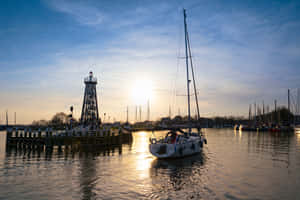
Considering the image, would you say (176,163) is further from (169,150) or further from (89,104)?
(89,104)

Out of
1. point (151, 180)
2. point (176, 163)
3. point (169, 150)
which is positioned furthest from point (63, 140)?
point (151, 180)

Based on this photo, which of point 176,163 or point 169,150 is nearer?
point 176,163

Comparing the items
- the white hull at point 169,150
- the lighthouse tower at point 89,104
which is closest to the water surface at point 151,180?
the white hull at point 169,150

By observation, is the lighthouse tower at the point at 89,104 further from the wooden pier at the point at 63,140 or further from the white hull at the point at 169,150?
the white hull at the point at 169,150

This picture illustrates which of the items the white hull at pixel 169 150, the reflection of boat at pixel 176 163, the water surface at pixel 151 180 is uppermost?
the white hull at pixel 169 150

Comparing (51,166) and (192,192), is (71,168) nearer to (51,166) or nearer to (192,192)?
(51,166)

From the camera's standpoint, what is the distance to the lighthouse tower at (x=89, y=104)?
55.0m

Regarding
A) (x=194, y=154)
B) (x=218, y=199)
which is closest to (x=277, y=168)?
(x=194, y=154)

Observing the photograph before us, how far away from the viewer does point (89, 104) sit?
55250 millimetres

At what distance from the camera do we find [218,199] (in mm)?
13305

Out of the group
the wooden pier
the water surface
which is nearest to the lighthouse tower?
the wooden pier

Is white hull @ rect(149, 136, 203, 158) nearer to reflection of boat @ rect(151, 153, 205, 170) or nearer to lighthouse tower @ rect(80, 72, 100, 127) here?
reflection of boat @ rect(151, 153, 205, 170)

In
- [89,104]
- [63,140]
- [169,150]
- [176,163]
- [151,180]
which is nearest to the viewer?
[151,180]

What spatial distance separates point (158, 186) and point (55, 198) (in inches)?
247
